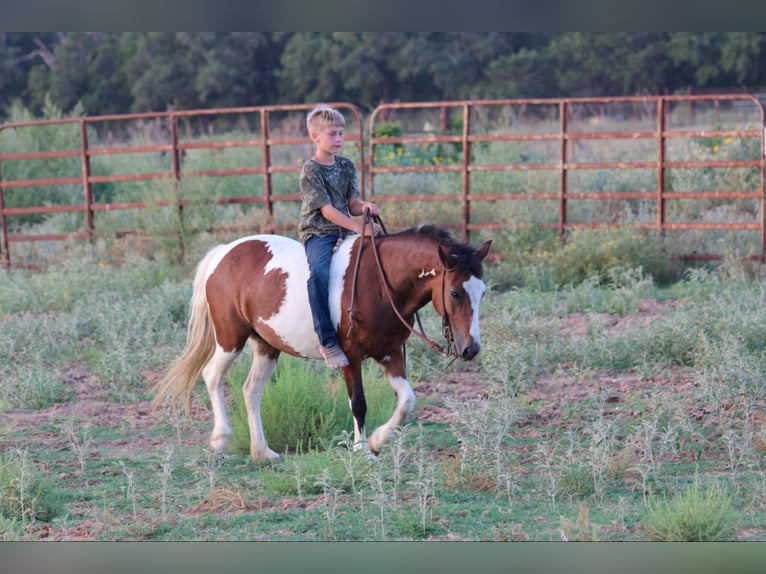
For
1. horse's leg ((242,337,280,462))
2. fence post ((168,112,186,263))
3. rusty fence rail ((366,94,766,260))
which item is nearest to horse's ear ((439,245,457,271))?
horse's leg ((242,337,280,462))

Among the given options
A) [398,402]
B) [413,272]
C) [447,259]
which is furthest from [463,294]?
[398,402]

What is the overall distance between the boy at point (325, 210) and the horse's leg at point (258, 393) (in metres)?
0.66

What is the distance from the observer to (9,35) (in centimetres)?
3744

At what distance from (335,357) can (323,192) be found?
0.90 m

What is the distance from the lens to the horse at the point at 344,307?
17.7 ft

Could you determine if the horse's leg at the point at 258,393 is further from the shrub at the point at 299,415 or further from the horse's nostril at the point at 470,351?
the horse's nostril at the point at 470,351

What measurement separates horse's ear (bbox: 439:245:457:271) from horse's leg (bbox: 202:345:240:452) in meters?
1.61

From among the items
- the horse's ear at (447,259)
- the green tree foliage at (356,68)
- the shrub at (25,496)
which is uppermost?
the green tree foliage at (356,68)

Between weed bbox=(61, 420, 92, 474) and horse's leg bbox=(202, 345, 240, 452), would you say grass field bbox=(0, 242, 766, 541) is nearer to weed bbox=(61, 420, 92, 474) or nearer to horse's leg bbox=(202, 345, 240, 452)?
weed bbox=(61, 420, 92, 474)

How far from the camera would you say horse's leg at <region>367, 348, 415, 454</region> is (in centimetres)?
559

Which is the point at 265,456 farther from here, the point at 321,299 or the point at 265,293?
the point at 321,299

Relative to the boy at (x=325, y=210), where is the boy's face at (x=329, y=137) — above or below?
above

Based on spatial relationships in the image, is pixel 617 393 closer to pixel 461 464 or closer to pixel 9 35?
pixel 461 464

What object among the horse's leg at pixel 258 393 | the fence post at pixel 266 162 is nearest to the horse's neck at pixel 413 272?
the horse's leg at pixel 258 393
